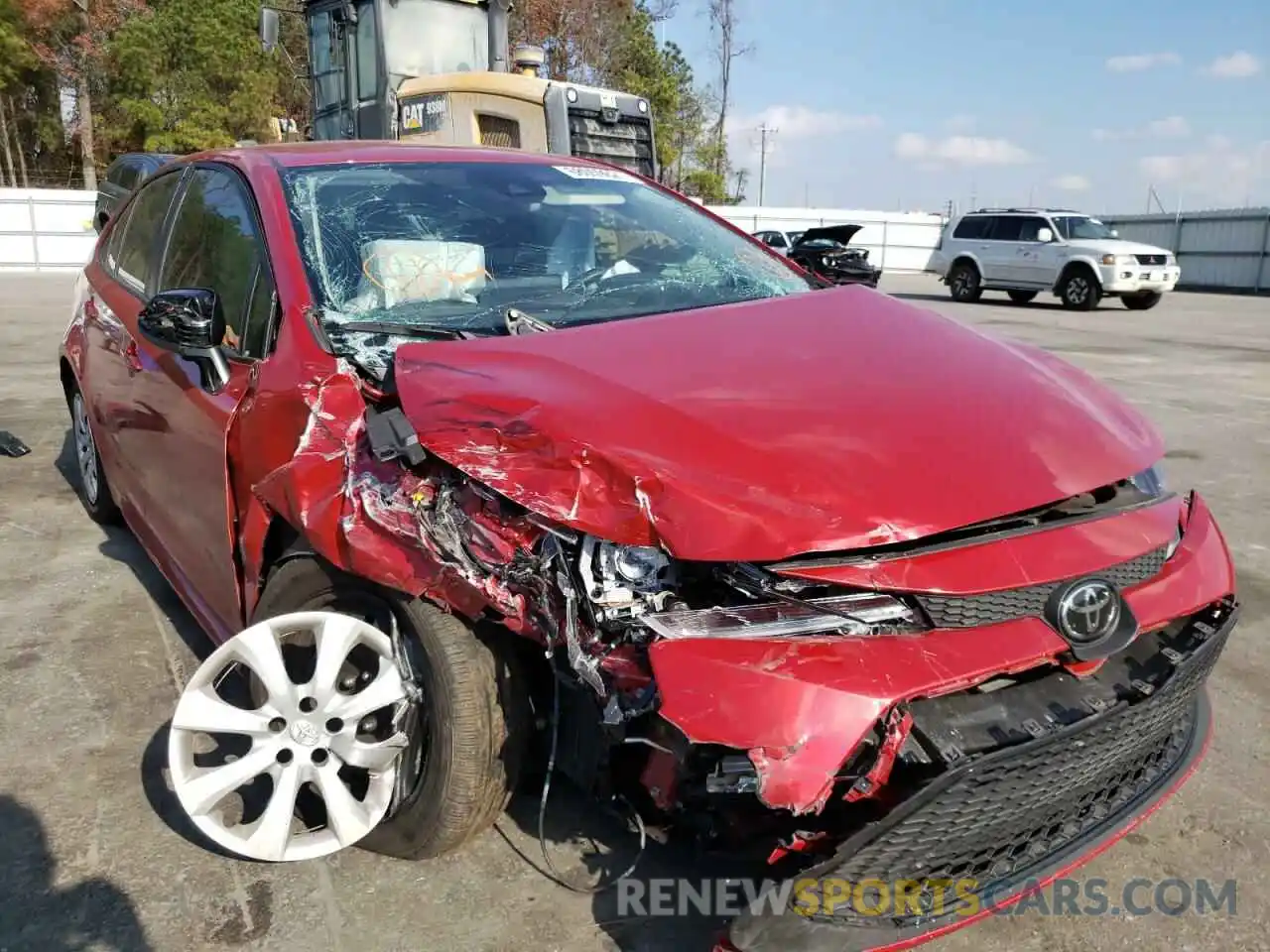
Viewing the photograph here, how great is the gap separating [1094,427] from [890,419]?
57 centimetres

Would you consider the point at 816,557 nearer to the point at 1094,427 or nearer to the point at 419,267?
the point at 1094,427

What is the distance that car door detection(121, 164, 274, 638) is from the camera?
2.73 metres

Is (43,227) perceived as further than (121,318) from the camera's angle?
Yes

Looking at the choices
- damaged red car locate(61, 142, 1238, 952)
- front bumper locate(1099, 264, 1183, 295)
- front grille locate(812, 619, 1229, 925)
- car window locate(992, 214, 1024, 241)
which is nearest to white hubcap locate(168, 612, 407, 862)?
damaged red car locate(61, 142, 1238, 952)

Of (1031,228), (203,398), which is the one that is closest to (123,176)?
(203,398)

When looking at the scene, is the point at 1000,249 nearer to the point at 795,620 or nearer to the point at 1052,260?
the point at 1052,260

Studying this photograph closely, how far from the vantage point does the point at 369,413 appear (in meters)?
2.31

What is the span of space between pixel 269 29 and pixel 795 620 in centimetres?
928

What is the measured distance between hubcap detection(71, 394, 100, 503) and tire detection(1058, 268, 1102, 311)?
17.7m

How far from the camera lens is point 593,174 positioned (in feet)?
11.9

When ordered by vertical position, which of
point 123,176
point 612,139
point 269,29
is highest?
point 269,29

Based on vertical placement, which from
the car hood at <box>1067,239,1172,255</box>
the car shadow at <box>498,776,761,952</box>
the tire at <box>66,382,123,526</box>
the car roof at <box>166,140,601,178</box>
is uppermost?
the car roof at <box>166,140,601,178</box>

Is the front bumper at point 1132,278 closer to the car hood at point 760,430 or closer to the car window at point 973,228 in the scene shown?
the car window at point 973,228

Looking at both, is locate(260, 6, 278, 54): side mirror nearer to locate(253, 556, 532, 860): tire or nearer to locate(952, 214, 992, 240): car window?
locate(253, 556, 532, 860): tire
